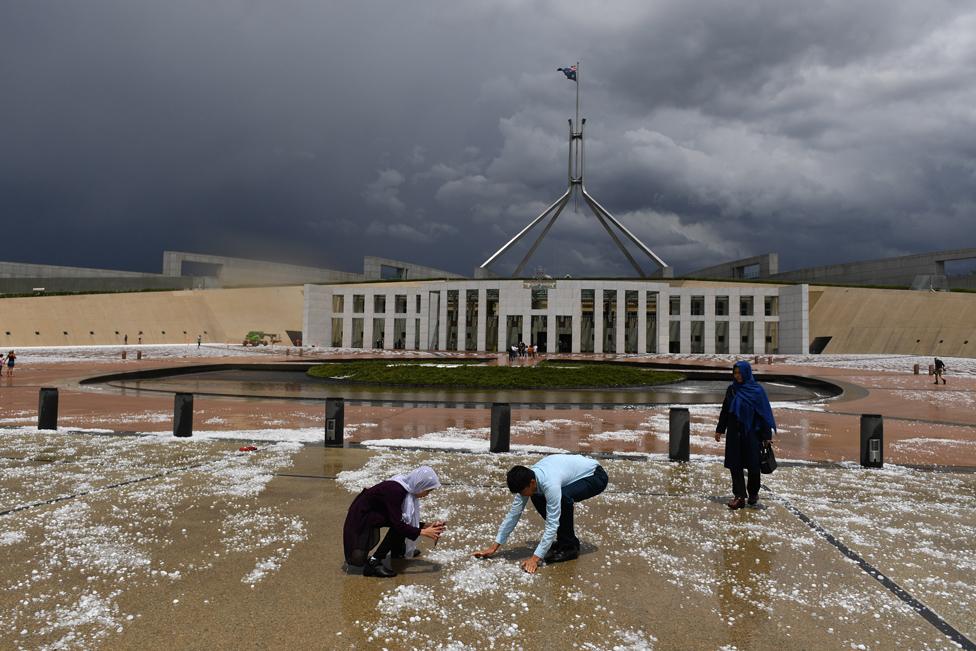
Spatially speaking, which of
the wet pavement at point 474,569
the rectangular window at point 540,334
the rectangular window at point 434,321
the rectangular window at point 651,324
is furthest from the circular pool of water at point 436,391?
the rectangular window at point 651,324

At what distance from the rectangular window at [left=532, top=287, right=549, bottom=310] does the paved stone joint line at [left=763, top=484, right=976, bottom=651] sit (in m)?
50.0

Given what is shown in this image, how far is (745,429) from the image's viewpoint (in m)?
6.11

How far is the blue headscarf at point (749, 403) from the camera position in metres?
6.09

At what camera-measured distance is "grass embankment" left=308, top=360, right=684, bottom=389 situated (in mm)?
21062

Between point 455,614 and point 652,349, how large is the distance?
6175 cm

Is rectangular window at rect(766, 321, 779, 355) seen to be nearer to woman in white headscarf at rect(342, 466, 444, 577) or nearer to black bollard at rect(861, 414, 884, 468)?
black bollard at rect(861, 414, 884, 468)

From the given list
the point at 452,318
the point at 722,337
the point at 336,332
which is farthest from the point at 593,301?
the point at 336,332

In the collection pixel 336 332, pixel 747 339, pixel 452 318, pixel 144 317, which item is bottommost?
pixel 336 332

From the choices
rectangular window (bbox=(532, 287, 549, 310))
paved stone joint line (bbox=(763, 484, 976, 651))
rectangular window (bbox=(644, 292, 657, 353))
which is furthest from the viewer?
rectangular window (bbox=(644, 292, 657, 353))

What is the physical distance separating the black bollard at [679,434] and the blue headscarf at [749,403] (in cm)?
246

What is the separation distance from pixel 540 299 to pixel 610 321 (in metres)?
14.5

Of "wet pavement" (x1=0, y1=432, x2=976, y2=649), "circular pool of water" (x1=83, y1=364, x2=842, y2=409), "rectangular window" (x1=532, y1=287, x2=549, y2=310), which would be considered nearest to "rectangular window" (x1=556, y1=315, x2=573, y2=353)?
"rectangular window" (x1=532, y1=287, x2=549, y2=310)

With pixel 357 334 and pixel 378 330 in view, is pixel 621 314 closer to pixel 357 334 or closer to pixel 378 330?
pixel 378 330

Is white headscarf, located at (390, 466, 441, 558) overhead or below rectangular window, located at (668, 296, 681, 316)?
below
